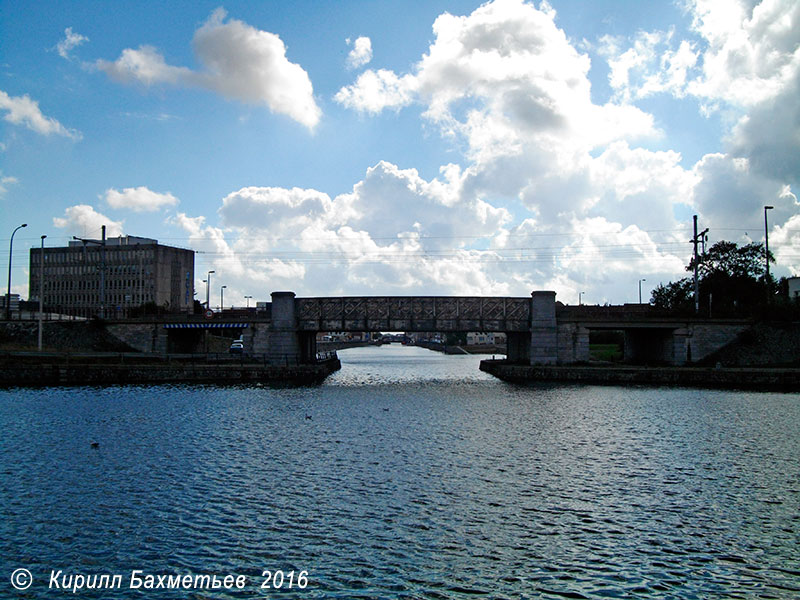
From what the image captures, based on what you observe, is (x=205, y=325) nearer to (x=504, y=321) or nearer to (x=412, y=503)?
(x=504, y=321)

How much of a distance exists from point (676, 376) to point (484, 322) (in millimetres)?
22514

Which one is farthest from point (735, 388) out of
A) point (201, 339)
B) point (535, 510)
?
point (201, 339)

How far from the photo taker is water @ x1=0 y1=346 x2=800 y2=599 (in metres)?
16.8

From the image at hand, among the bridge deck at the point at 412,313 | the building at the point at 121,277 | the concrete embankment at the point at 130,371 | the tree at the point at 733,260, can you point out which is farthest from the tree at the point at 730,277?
the building at the point at 121,277

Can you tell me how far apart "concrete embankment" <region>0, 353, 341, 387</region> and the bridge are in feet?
17.9

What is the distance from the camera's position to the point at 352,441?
3509 centimetres

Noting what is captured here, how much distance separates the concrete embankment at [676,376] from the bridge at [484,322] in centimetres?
335

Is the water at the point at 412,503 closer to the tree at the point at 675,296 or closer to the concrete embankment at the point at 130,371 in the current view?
the concrete embankment at the point at 130,371

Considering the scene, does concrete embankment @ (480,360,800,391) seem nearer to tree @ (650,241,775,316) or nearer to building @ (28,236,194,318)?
tree @ (650,241,775,316)

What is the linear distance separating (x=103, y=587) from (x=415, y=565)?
304 inches

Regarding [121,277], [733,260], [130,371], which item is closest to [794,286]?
[733,260]

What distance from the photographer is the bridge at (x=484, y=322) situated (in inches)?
3130

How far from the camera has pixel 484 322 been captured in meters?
80.8

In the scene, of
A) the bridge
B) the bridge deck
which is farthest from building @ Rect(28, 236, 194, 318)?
the bridge deck
